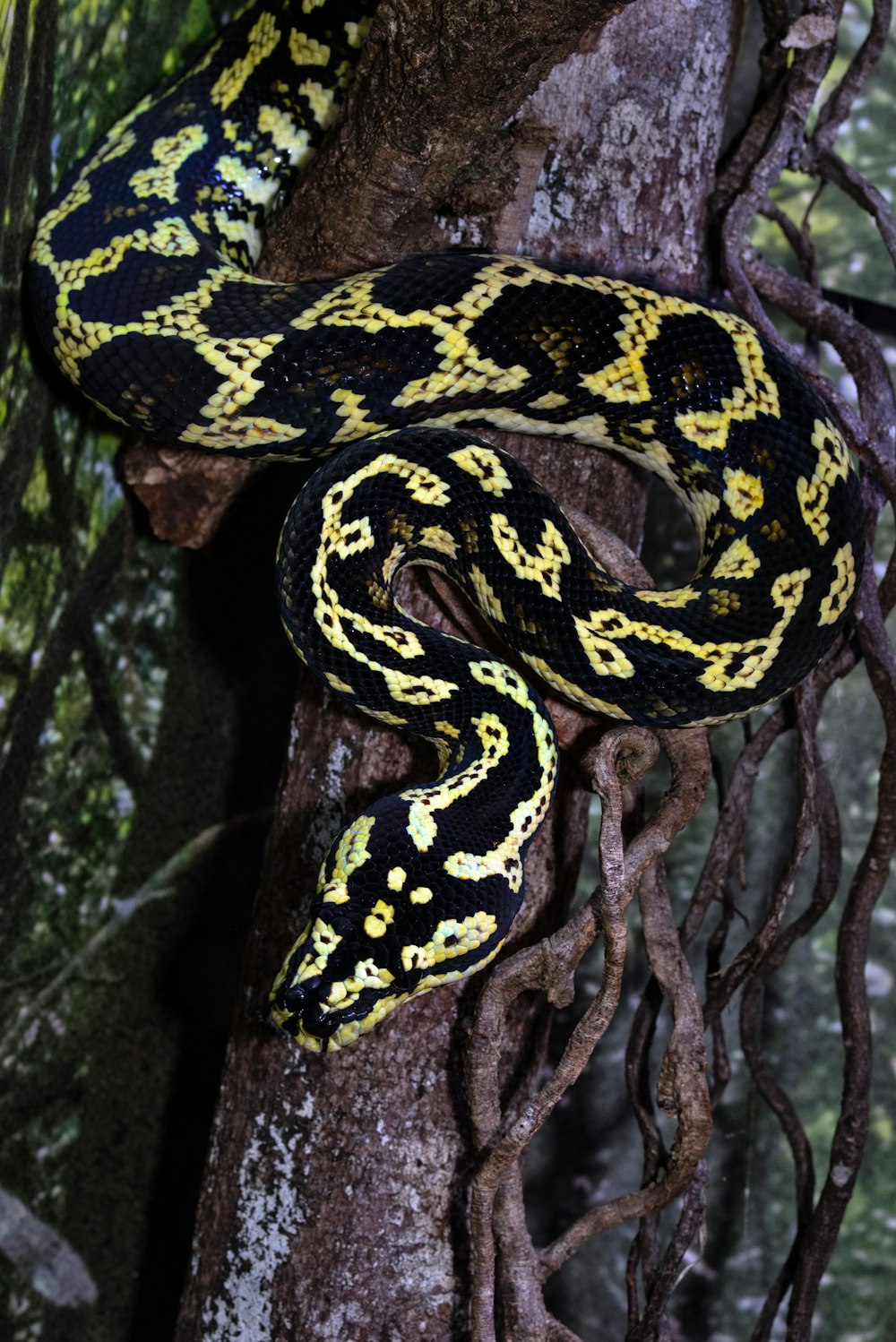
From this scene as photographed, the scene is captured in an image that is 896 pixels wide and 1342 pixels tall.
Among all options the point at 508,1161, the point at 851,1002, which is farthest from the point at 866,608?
the point at 508,1161

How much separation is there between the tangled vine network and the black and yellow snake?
0.14 m

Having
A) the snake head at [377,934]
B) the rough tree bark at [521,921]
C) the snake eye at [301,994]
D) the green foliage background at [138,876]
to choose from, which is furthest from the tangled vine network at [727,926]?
the green foliage background at [138,876]

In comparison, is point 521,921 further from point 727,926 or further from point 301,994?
point 727,926

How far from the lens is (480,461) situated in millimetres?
1966

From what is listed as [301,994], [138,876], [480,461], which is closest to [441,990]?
[301,994]

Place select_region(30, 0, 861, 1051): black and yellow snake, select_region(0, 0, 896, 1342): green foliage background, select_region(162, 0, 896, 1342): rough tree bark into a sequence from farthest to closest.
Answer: select_region(0, 0, 896, 1342): green foliage background < select_region(30, 0, 861, 1051): black and yellow snake < select_region(162, 0, 896, 1342): rough tree bark

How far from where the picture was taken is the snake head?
5.54ft

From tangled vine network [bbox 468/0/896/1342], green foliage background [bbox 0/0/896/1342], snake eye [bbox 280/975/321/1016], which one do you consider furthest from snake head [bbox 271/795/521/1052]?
green foliage background [bbox 0/0/896/1342]

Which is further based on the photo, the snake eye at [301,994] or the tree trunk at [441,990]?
the tree trunk at [441,990]

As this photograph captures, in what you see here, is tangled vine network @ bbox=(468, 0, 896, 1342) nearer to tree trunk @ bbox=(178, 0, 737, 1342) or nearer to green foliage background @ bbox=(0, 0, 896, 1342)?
tree trunk @ bbox=(178, 0, 737, 1342)

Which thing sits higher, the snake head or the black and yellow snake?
the black and yellow snake

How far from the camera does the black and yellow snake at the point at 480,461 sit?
6.22 feet

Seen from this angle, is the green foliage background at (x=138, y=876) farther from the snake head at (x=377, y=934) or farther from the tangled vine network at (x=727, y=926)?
the snake head at (x=377, y=934)

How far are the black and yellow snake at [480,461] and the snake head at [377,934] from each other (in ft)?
0.06
